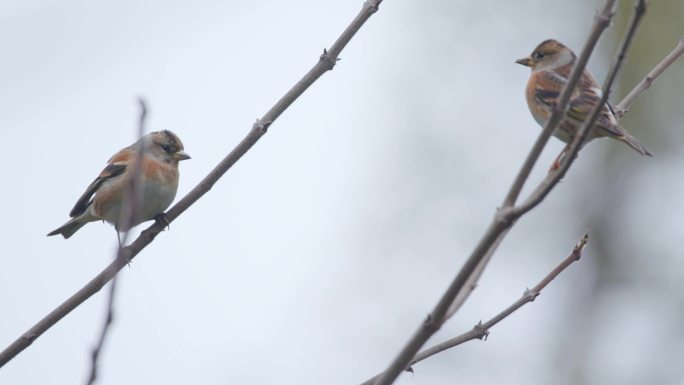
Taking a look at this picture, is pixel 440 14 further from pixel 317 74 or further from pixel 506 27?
pixel 317 74

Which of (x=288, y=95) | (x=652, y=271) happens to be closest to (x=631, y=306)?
(x=652, y=271)

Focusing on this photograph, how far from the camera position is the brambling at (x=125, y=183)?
551 cm

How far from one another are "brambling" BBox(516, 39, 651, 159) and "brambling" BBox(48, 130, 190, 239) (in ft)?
7.26

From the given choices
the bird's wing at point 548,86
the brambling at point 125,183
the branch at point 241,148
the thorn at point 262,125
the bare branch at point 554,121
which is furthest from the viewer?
the brambling at point 125,183

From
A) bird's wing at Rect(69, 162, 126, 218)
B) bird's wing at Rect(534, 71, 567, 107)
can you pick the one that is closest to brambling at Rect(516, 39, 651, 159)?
bird's wing at Rect(534, 71, 567, 107)

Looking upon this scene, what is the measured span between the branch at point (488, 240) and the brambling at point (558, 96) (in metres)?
1.95

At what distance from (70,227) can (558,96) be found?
127 inches

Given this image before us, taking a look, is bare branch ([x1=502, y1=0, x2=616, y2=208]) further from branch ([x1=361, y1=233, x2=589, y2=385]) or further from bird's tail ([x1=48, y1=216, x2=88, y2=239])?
bird's tail ([x1=48, y1=216, x2=88, y2=239])

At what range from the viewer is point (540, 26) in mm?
15836

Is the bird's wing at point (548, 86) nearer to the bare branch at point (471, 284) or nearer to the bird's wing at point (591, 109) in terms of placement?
the bird's wing at point (591, 109)

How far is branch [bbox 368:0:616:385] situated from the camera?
2.18 m

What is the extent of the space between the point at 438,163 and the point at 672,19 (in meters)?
4.75

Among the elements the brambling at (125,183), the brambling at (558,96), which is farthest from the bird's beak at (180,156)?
the brambling at (558,96)

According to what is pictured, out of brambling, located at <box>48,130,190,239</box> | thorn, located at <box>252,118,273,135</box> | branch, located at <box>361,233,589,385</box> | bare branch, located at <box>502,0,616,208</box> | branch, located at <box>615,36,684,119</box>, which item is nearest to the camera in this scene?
bare branch, located at <box>502,0,616,208</box>
